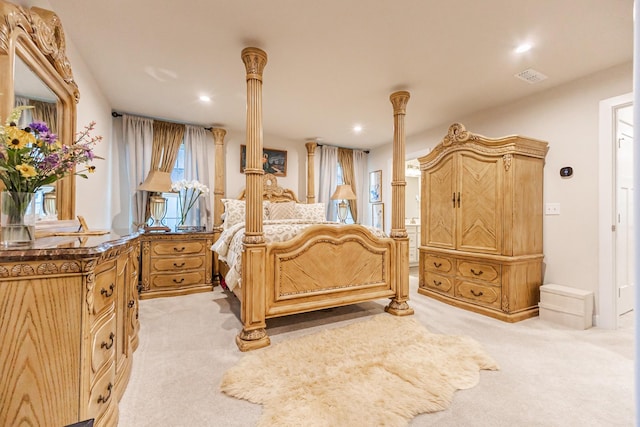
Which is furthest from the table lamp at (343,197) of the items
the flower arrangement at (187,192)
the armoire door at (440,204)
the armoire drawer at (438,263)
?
the flower arrangement at (187,192)

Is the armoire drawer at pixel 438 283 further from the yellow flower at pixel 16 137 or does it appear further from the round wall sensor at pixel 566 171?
the yellow flower at pixel 16 137

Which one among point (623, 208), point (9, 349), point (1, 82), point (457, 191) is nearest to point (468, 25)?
point (457, 191)

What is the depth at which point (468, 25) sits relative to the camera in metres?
2.04

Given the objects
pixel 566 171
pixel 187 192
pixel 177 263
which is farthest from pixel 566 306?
pixel 187 192

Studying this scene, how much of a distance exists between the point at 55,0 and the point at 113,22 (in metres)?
0.31

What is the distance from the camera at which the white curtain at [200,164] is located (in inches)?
169

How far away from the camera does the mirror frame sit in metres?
1.29

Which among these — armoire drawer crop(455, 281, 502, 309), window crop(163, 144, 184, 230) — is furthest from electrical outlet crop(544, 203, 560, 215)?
window crop(163, 144, 184, 230)

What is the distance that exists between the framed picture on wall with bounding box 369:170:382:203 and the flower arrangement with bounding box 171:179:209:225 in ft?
10.7

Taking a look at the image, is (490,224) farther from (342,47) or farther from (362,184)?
(362,184)

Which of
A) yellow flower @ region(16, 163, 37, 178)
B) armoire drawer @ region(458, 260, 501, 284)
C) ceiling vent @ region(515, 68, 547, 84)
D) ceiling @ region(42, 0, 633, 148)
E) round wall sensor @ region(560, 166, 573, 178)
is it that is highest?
ceiling @ region(42, 0, 633, 148)

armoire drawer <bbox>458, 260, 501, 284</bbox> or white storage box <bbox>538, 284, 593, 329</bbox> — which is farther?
armoire drawer <bbox>458, 260, 501, 284</bbox>

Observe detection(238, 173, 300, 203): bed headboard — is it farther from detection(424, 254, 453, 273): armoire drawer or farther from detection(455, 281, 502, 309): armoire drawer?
detection(455, 281, 502, 309): armoire drawer

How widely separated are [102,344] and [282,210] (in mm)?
3363
